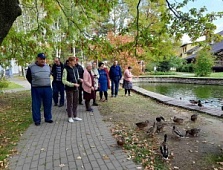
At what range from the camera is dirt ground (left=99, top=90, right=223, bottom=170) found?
13.2 ft

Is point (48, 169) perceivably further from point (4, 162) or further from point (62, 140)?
point (62, 140)

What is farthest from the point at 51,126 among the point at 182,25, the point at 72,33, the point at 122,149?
the point at 72,33

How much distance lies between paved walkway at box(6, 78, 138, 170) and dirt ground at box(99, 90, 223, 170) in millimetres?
874

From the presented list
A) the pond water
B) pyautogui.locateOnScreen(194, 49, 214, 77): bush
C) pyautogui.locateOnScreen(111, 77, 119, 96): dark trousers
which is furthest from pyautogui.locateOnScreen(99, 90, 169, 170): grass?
pyautogui.locateOnScreen(194, 49, 214, 77): bush

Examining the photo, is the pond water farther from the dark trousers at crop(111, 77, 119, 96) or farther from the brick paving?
the brick paving

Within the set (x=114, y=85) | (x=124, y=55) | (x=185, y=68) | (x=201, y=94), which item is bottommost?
(x=201, y=94)

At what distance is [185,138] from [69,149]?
8.34 ft

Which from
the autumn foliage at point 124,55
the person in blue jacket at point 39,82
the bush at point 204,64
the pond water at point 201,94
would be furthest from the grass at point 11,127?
the bush at point 204,64

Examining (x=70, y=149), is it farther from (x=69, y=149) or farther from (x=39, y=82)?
(x=39, y=82)

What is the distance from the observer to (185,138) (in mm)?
5156

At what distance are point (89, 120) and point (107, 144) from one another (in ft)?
6.82

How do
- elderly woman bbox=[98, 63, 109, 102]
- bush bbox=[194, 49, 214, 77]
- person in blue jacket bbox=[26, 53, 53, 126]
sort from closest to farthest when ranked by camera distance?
person in blue jacket bbox=[26, 53, 53, 126] → elderly woman bbox=[98, 63, 109, 102] → bush bbox=[194, 49, 214, 77]

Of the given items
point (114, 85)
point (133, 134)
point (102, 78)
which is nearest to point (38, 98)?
point (133, 134)

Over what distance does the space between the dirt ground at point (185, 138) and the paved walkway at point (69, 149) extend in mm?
874
